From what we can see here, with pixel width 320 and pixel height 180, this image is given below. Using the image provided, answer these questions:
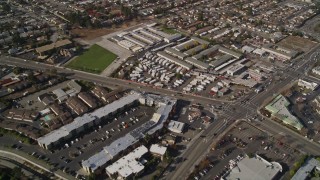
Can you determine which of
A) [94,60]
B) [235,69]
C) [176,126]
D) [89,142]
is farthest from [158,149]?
[94,60]

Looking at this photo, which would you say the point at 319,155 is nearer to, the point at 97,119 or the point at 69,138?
the point at 97,119

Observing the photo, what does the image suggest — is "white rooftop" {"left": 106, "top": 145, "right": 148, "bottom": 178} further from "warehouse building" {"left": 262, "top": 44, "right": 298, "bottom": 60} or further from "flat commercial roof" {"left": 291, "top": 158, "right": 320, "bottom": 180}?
"warehouse building" {"left": 262, "top": 44, "right": 298, "bottom": 60}

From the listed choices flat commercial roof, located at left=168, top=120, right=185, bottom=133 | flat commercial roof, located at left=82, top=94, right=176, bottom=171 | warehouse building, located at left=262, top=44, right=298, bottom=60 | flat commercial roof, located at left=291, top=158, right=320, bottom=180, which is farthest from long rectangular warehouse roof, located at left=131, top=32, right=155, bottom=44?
flat commercial roof, located at left=291, top=158, right=320, bottom=180

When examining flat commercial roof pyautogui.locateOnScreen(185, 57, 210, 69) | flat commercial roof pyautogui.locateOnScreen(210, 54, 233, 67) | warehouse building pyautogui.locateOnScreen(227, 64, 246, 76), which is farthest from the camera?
flat commercial roof pyautogui.locateOnScreen(210, 54, 233, 67)

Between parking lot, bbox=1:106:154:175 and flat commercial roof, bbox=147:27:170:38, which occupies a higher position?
flat commercial roof, bbox=147:27:170:38

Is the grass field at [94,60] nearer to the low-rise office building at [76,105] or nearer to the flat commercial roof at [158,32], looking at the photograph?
the low-rise office building at [76,105]

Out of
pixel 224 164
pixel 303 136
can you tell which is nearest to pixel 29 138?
pixel 224 164

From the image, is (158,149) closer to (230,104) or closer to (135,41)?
(230,104)
